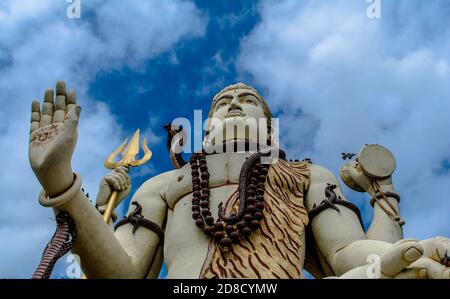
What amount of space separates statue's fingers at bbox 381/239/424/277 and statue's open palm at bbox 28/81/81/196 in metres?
2.72

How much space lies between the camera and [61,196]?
6422mm

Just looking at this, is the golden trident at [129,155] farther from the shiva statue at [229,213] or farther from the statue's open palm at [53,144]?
the statue's open palm at [53,144]

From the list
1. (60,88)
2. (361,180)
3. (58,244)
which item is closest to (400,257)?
(361,180)

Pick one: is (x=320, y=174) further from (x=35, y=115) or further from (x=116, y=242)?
(x=35, y=115)

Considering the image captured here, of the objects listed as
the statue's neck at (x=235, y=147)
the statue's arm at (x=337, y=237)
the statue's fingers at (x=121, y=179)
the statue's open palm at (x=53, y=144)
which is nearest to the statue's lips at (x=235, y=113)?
the statue's neck at (x=235, y=147)

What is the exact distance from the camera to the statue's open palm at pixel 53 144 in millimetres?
6207

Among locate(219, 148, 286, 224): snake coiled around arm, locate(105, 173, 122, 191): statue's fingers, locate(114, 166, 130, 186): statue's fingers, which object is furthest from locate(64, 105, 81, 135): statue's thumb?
locate(219, 148, 286, 224): snake coiled around arm

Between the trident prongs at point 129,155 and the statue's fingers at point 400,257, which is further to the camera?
the trident prongs at point 129,155

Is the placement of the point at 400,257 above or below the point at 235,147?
below

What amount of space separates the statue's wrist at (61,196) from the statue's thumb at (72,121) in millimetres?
500

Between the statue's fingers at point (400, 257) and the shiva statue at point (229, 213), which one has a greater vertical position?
the shiva statue at point (229, 213)

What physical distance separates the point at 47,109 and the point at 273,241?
239 cm

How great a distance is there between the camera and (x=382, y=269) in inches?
219

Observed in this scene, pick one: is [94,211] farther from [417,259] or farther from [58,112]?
[417,259]
